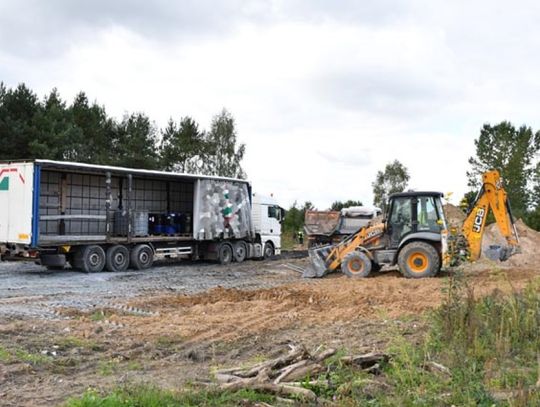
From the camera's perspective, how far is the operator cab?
16203mm

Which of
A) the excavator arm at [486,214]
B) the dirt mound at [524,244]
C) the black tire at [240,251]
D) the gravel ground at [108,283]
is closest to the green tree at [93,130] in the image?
the black tire at [240,251]

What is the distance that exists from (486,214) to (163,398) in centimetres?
1265

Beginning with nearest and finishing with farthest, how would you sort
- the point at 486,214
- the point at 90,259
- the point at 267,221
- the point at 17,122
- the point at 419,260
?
the point at 486,214 → the point at 419,260 → the point at 90,259 → the point at 267,221 → the point at 17,122

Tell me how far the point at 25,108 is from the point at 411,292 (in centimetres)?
3094

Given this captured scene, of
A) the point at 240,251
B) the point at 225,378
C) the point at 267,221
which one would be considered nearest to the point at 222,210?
the point at 240,251

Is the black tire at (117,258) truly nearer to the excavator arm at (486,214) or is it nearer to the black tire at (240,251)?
the black tire at (240,251)

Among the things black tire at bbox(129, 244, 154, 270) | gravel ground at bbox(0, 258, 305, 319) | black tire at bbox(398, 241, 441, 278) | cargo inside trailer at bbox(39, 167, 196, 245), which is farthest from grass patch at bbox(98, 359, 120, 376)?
black tire at bbox(129, 244, 154, 270)

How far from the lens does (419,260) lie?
16.3 metres

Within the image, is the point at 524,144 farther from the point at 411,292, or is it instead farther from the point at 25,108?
the point at 411,292

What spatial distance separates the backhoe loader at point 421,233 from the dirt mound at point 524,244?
5.47 meters

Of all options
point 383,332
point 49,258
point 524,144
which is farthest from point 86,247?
point 524,144

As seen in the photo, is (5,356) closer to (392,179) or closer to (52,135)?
(52,135)

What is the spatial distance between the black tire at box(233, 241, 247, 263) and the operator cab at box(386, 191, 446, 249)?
848cm

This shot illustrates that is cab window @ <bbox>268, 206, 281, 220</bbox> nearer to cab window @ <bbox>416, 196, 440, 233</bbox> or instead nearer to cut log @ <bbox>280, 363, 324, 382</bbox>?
cab window @ <bbox>416, 196, 440, 233</bbox>
